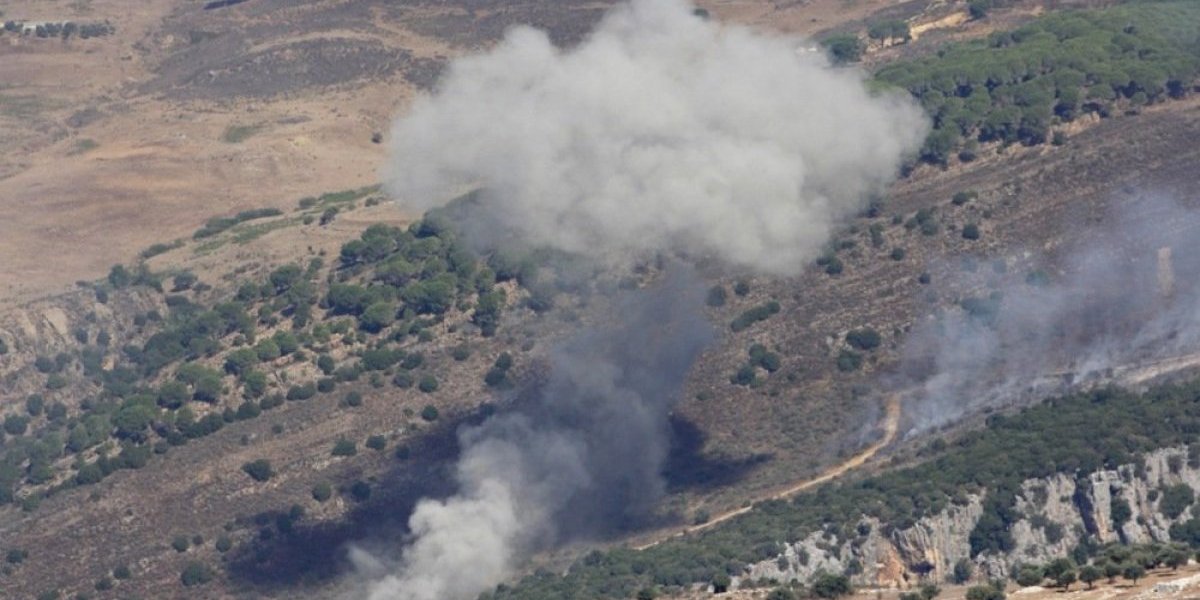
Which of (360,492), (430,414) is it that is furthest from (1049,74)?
(360,492)

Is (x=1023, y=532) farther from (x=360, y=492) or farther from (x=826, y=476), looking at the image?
(x=360, y=492)

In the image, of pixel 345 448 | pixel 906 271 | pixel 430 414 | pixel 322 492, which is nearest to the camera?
pixel 322 492

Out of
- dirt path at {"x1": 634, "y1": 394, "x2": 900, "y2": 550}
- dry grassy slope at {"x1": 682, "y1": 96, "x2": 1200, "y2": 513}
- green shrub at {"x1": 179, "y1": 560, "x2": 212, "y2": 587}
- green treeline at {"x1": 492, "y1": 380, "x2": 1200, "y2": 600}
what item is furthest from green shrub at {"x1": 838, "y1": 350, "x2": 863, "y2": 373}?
green shrub at {"x1": 179, "y1": 560, "x2": 212, "y2": 587}

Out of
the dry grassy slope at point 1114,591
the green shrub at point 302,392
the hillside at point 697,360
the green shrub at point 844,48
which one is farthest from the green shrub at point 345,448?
the green shrub at point 844,48

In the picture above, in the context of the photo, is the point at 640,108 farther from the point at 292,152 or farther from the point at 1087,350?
the point at 292,152

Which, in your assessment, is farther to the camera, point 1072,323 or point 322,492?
point 1072,323

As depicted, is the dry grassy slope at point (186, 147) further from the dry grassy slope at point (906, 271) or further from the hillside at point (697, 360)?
the dry grassy slope at point (906, 271)
